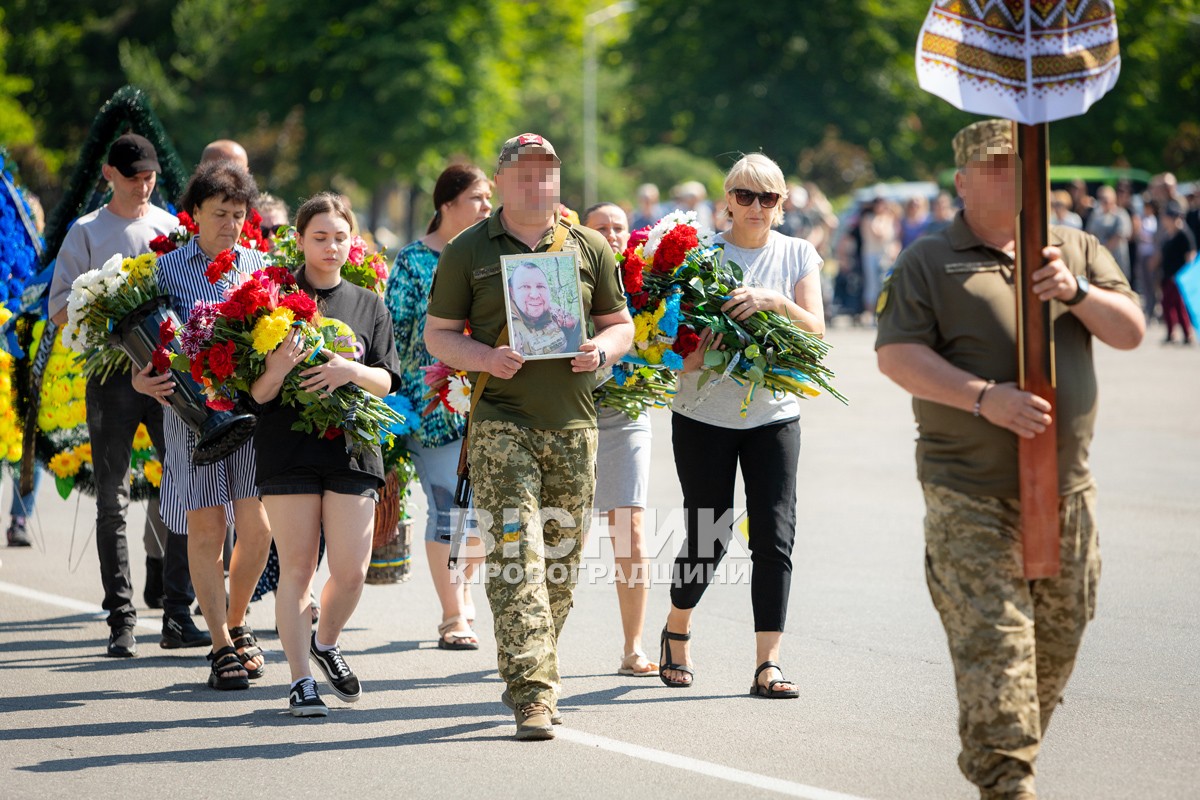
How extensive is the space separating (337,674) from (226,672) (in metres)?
0.62

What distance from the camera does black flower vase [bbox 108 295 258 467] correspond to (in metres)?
6.42

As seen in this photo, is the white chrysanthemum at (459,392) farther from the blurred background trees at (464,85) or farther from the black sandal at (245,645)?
the blurred background trees at (464,85)

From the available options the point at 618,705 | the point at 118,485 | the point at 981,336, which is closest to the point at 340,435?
the point at 618,705

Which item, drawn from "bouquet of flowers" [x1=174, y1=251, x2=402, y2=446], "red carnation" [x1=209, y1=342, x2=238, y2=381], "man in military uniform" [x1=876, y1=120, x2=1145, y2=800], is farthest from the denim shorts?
"man in military uniform" [x1=876, y1=120, x2=1145, y2=800]

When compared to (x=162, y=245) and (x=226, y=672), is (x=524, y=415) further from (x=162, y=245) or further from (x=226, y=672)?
(x=162, y=245)

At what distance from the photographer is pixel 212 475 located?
6902mm

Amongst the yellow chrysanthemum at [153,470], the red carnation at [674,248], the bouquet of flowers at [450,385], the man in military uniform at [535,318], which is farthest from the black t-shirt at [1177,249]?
the man in military uniform at [535,318]

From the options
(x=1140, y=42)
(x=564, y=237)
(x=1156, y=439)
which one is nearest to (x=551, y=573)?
(x=564, y=237)

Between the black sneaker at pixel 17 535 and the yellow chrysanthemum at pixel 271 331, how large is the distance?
4.84 meters

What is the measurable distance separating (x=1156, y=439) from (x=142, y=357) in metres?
10.1

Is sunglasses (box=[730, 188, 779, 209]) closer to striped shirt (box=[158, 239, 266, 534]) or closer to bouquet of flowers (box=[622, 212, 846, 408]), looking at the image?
bouquet of flowers (box=[622, 212, 846, 408])

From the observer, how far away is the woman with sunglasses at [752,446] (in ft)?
21.7

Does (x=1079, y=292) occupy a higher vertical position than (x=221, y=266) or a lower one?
lower

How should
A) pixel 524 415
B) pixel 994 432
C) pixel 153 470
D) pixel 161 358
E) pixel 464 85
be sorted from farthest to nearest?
pixel 464 85, pixel 153 470, pixel 161 358, pixel 524 415, pixel 994 432
